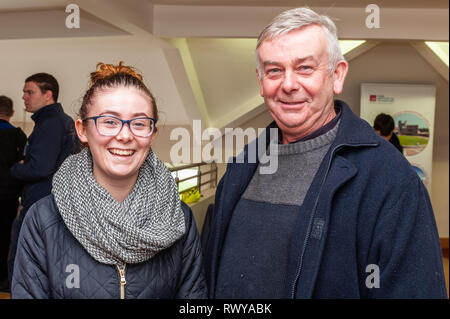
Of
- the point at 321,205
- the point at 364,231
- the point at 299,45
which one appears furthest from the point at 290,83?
the point at 364,231

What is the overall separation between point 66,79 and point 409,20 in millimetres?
3188

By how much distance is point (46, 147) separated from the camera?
7.71ft

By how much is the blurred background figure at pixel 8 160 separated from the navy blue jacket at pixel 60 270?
186cm

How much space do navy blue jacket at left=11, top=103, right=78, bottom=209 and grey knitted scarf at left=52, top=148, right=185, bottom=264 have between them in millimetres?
1121

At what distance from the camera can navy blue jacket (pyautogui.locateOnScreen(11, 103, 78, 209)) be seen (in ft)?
7.71

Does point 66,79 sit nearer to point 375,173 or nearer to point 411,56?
point 375,173

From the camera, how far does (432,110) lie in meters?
5.51

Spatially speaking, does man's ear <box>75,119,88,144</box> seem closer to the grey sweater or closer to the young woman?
the young woman

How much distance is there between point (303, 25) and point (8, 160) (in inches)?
92.1

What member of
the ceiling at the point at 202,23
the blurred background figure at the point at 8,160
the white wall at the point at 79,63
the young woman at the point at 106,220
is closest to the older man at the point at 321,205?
the young woman at the point at 106,220

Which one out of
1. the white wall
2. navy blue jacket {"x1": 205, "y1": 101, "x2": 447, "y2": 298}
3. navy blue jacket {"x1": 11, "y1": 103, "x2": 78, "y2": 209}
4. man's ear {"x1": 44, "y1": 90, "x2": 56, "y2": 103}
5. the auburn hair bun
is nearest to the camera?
navy blue jacket {"x1": 205, "y1": 101, "x2": 447, "y2": 298}

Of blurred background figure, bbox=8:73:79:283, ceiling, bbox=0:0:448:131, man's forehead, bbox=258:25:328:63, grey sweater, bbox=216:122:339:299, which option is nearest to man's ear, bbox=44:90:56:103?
blurred background figure, bbox=8:73:79:283

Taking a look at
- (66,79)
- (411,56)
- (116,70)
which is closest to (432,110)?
(411,56)

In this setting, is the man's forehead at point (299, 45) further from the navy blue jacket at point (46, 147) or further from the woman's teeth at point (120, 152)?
the navy blue jacket at point (46, 147)
